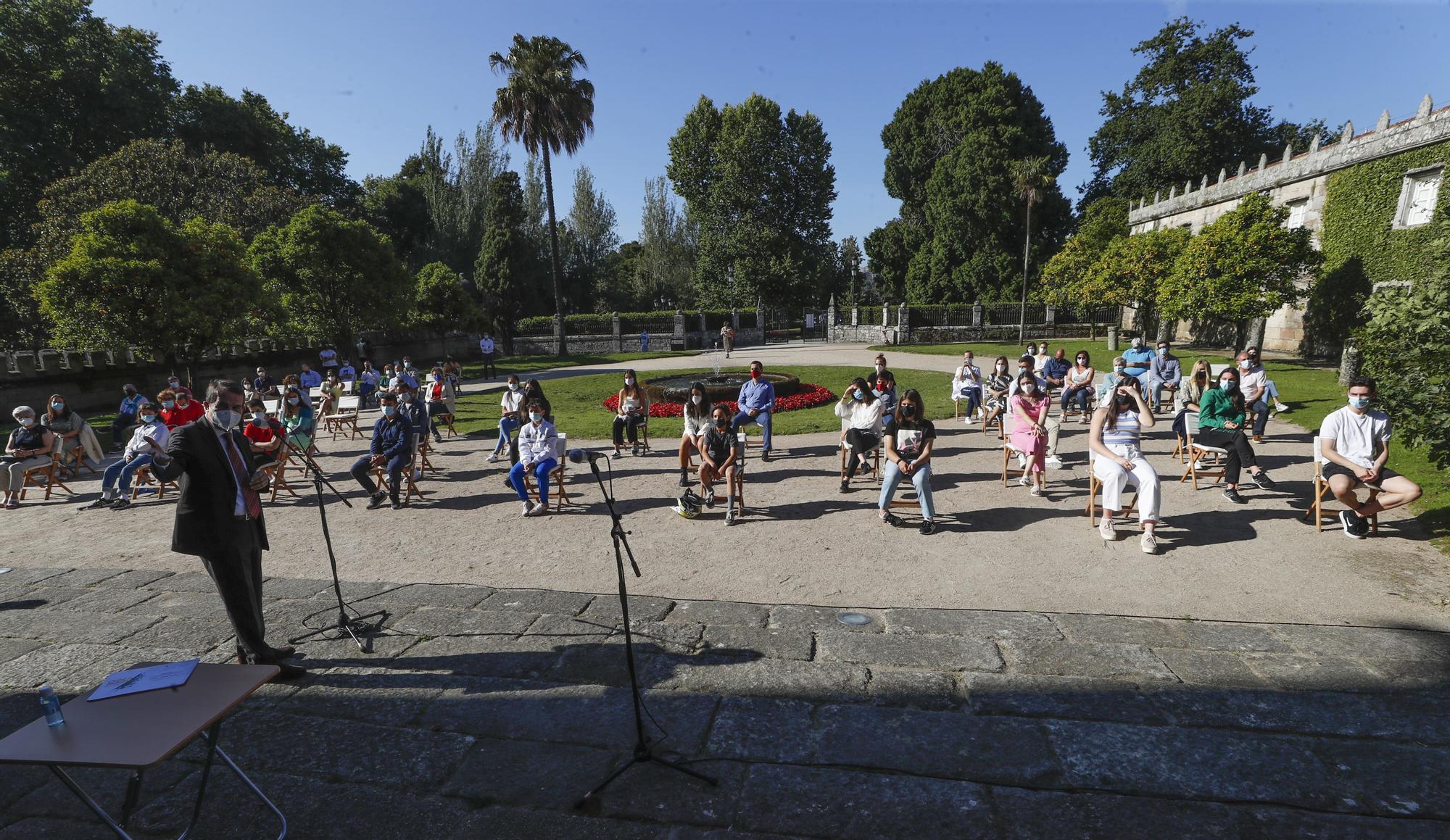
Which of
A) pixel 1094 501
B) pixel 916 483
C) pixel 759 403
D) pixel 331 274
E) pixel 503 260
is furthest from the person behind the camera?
pixel 503 260

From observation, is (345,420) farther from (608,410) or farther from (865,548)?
(865,548)

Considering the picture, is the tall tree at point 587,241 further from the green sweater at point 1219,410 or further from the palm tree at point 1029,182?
the green sweater at point 1219,410

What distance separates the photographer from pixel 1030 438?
28.2 feet

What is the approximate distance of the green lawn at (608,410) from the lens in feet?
46.8

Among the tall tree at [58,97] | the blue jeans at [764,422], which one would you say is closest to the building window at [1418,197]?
the blue jeans at [764,422]

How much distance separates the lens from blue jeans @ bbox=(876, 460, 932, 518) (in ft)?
24.6

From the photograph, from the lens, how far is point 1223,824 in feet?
10.1

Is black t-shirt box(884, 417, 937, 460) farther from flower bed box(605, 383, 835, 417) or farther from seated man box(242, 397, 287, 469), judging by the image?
seated man box(242, 397, 287, 469)

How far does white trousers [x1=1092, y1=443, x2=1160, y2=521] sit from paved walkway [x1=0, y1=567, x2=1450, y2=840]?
1.84 meters

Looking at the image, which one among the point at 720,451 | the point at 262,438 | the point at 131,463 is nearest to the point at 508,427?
the point at 262,438

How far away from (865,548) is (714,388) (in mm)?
10214

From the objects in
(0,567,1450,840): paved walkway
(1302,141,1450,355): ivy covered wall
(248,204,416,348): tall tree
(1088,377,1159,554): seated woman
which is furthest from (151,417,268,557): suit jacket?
(1302,141,1450,355): ivy covered wall

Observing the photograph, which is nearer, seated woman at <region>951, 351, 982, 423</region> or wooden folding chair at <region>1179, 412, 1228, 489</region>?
wooden folding chair at <region>1179, 412, 1228, 489</region>

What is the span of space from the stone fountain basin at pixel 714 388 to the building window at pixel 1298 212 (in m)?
24.7
